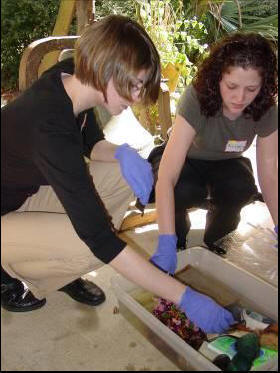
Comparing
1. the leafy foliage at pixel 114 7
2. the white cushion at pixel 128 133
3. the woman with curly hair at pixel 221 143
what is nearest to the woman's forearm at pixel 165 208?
the woman with curly hair at pixel 221 143

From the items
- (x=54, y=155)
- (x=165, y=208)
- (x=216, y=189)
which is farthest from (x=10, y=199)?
(x=216, y=189)

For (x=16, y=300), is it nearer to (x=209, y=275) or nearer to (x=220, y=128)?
(x=209, y=275)

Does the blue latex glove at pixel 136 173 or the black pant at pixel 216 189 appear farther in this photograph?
the black pant at pixel 216 189

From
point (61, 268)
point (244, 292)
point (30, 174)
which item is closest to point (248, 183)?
point (244, 292)

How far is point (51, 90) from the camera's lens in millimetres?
855

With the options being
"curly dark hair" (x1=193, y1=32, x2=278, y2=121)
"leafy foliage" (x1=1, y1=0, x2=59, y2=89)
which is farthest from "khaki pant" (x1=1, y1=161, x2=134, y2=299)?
"curly dark hair" (x1=193, y1=32, x2=278, y2=121)

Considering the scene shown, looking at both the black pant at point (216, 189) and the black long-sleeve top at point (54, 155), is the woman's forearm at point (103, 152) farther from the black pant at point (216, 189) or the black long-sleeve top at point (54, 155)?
the black long-sleeve top at point (54, 155)

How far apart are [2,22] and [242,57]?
787 mm

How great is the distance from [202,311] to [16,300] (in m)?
0.44

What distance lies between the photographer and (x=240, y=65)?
1246mm

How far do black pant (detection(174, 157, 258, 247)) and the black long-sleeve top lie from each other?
0.64 m

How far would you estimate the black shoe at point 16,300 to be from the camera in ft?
2.35

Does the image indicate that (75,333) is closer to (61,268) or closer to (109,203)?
(61,268)

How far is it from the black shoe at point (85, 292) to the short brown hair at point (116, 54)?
537 millimetres
